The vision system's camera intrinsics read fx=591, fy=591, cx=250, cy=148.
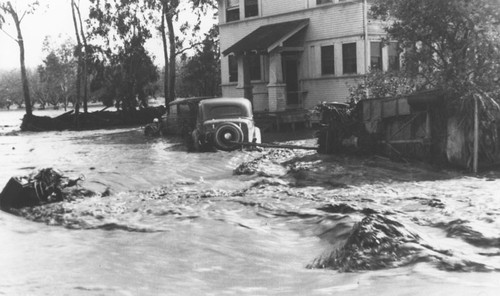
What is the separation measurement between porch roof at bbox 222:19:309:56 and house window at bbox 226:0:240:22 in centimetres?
309

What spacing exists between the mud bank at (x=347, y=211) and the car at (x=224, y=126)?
12.6 feet

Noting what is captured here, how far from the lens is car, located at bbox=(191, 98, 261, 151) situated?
20672 millimetres

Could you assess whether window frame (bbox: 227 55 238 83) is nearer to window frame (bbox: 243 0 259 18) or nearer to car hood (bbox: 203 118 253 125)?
window frame (bbox: 243 0 259 18)

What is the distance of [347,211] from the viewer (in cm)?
1072

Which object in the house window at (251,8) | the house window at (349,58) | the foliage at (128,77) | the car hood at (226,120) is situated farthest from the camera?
the foliage at (128,77)

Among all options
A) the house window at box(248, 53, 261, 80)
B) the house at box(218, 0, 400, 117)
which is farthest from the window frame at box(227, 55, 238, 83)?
the house window at box(248, 53, 261, 80)

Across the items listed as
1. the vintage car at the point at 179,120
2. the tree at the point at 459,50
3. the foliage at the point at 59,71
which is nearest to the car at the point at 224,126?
the vintage car at the point at 179,120

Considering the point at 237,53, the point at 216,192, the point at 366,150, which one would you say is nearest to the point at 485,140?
the point at 366,150

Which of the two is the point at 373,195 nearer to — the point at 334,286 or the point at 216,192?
the point at 216,192

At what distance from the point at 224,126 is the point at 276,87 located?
9107 mm

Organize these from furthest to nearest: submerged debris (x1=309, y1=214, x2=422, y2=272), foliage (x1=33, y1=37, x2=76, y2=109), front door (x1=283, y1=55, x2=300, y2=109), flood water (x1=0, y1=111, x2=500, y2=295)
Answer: foliage (x1=33, y1=37, x2=76, y2=109)
front door (x1=283, y1=55, x2=300, y2=109)
submerged debris (x1=309, y1=214, x2=422, y2=272)
flood water (x1=0, y1=111, x2=500, y2=295)

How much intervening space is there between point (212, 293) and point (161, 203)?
5.95 meters

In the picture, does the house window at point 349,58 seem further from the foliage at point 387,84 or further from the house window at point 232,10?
the house window at point 232,10

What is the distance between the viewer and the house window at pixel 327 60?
2911 cm
